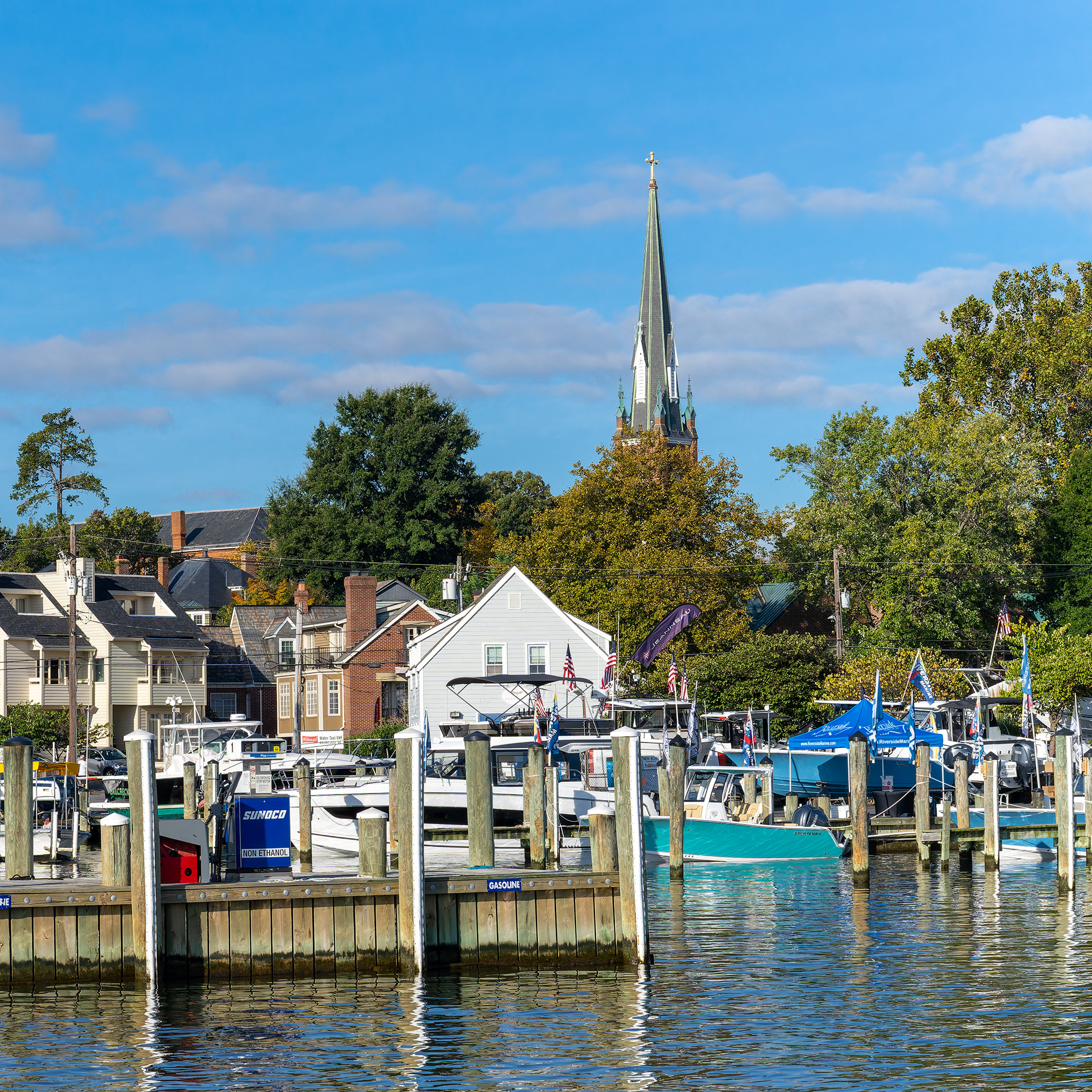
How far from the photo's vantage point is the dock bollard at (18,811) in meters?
26.4

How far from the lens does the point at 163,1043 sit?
16.6 metres

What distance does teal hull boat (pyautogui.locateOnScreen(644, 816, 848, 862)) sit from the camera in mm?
33719

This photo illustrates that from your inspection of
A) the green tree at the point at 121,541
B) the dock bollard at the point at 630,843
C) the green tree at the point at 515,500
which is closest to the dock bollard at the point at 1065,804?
the dock bollard at the point at 630,843

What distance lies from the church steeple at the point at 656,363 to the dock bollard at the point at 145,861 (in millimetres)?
115749

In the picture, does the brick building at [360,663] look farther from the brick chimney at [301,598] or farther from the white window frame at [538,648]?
the white window frame at [538,648]

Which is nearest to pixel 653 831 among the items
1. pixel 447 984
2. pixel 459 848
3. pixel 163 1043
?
pixel 459 848

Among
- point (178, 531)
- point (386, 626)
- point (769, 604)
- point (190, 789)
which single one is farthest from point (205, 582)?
point (190, 789)

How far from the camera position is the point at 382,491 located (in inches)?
4126

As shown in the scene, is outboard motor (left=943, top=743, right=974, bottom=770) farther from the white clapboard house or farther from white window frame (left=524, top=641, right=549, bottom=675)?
white window frame (left=524, top=641, right=549, bottom=675)

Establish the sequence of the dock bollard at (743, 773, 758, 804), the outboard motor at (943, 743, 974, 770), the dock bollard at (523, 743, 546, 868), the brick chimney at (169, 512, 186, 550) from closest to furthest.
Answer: the dock bollard at (523, 743, 546, 868) → the dock bollard at (743, 773, 758, 804) → the outboard motor at (943, 743, 974, 770) → the brick chimney at (169, 512, 186, 550)

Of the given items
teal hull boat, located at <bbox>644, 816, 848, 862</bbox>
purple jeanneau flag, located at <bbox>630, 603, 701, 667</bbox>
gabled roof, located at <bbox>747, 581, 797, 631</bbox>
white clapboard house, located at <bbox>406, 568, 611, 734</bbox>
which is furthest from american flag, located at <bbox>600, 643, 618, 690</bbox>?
gabled roof, located at <bbox>747, 581, 797, 631</bbox>

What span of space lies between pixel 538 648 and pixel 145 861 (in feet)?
166

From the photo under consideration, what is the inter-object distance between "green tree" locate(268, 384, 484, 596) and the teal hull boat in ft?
227

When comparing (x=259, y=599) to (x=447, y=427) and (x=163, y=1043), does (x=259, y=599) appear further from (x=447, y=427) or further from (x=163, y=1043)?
(x=163, y=1043)
